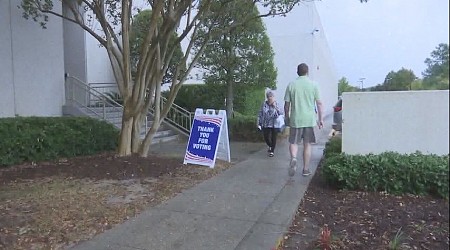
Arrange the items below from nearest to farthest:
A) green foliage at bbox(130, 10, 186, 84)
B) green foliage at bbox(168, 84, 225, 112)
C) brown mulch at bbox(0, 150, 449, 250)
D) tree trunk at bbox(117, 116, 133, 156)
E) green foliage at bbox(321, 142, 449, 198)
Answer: brown mulch at bbox(0, 150, 449, 250), green foliage at bbox(321, 142, 449, 198), tree trunk at bbox(117, 116, 133, 156), green foliage at bbox(130, 10, 186, 84), green foliage at bbox(168, 84, 225, 112)

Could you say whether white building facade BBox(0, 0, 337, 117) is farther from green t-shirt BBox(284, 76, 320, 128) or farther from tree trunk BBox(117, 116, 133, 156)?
tree trunk BBox(117, 116, 133, 156)

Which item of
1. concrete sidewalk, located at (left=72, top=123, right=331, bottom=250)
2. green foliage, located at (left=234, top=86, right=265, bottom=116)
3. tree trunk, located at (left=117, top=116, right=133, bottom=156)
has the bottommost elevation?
concrete sidewalk, located at (left=72, top=123, right=331, bottom=250)

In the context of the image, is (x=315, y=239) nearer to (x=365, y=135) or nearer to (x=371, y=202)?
(x=371, y=202)

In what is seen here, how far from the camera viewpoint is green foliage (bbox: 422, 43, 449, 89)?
1.27m

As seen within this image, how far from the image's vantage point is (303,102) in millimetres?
6371

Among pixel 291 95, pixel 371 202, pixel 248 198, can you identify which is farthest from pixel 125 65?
pixel 371 202

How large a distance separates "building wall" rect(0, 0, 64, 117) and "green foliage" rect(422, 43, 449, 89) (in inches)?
384

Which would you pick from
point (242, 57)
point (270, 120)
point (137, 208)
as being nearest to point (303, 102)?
point (270, 120)

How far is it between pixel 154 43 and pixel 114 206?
11.7 ft

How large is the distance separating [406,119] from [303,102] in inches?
189

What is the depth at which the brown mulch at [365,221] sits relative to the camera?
10.6ft

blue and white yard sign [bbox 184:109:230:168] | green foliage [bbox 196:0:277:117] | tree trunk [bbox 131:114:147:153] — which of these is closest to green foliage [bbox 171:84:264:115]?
green foliage [bbox 196:0:277:117]

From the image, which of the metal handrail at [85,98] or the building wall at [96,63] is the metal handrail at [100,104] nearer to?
the metal handrail at [85,98]

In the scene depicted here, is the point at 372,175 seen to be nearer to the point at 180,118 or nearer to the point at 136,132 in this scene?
the point at 136,132
